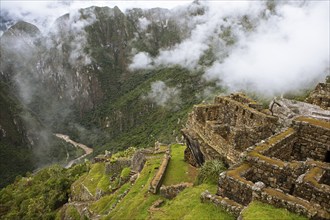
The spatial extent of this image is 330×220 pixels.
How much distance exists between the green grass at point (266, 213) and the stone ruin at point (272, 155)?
16cm

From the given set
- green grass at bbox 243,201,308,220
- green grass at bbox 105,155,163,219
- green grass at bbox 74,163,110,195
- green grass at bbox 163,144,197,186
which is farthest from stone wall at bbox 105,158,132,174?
green grass at bbox 243,201,308,220

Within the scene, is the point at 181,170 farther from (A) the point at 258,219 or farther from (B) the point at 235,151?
(A) the point at 258,219

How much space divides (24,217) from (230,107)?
52077mm

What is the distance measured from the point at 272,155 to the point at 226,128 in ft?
26.8

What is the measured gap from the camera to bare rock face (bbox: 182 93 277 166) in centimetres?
1775

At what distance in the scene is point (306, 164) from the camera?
1162 cm

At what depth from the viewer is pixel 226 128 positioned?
2136 cm

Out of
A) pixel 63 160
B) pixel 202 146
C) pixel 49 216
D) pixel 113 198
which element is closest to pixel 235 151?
pixel 202 146

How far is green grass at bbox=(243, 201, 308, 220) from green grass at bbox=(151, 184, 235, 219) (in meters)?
1.30

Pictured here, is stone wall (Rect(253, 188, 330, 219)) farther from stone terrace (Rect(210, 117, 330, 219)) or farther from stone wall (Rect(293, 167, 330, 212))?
stone wall (Rect(293, 167, 330, 212))

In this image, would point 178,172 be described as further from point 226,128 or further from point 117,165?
point 117,165

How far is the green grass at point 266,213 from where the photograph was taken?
30.8 feet

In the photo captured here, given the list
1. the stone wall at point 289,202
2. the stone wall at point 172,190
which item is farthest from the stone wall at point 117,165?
the stone wall at point 289,202

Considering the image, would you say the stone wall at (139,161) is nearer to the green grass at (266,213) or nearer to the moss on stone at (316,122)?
the moss on stone at (316,122)
